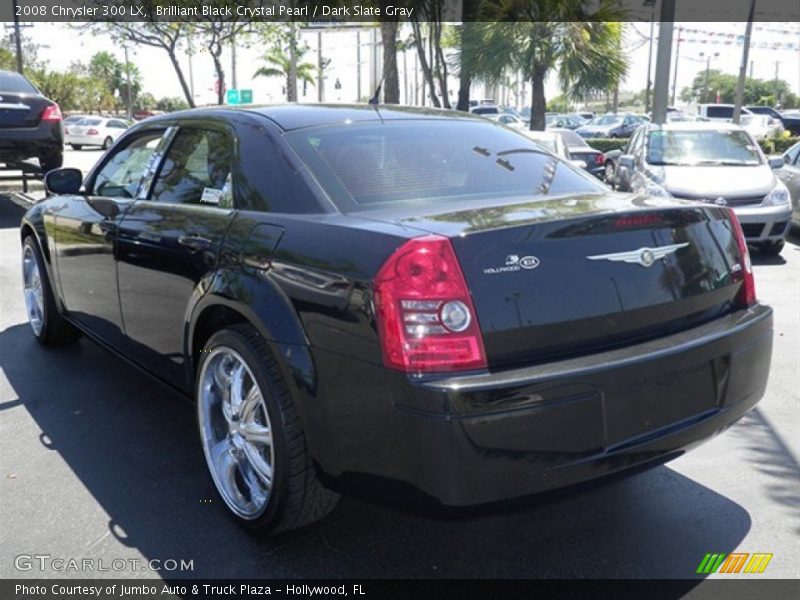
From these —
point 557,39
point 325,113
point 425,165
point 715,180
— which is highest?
point 557,39

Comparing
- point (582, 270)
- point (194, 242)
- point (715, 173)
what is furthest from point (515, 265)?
point (715, 173)

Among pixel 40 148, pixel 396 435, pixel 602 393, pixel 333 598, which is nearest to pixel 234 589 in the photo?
pixel 333 598

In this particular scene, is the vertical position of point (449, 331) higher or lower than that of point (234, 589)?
higher

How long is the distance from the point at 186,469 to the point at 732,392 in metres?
2.33

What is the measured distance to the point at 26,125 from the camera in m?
11.0

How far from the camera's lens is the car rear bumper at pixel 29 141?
10.8 m

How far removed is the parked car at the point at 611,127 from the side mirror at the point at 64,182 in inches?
1250

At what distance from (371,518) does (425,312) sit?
1195 millimetres

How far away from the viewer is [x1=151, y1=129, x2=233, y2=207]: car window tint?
345 cm

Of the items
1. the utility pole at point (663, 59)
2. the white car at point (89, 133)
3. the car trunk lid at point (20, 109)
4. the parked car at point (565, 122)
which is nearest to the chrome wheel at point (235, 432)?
the car trunk lid at point (20, 109)

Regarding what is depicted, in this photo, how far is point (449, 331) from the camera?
237 cm

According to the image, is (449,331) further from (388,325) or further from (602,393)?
(602,393)

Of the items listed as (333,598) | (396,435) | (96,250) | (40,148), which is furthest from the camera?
(40,148)

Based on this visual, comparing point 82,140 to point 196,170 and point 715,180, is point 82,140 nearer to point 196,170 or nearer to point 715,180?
point 715,180
